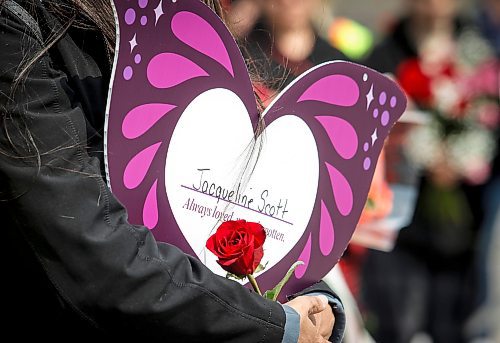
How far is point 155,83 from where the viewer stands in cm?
189

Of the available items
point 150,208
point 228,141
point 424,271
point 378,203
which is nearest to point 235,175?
point 228,141

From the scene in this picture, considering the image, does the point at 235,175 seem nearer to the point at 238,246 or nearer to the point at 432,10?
the point at 238,246

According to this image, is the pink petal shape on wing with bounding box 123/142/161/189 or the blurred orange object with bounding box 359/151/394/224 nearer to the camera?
the pink petal shape on wing with bounding box 123/142/161/189

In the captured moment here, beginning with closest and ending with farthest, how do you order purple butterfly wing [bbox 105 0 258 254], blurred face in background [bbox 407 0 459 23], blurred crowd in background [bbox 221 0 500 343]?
purple butterfly wing [bbox 105 0 258 254] → blurred crowd in background [bbox 221 0 500 343] → blurred face in background [bbox 407 0 459 23]

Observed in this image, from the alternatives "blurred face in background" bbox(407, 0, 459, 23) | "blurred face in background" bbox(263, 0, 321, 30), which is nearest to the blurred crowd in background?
"blurred face in background" bbox(407, 0, 459, 23)

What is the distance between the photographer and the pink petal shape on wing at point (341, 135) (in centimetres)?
216

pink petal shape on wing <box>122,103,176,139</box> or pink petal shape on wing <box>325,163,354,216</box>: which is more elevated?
pink petal shape on wing <box>122,103,176,139</box>

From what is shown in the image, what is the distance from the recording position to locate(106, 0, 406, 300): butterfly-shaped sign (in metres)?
1.87

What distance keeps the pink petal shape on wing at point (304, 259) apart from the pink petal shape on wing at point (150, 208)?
1.09ft

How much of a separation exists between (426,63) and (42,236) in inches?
167

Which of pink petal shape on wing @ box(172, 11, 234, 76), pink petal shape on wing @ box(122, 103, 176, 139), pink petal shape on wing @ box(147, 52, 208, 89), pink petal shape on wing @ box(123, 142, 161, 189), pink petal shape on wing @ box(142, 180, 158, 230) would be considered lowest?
pink petal shape on wing @ box(142, 180, 158, 230)

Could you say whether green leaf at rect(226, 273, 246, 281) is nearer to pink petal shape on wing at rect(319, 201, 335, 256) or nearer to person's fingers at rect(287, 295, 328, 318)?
person's fingers at rect(287, 295, 328, 318)

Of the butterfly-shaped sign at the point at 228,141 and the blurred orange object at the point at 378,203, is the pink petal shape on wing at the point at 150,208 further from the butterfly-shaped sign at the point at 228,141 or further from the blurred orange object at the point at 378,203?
the blurred orange object at the point at 378,203

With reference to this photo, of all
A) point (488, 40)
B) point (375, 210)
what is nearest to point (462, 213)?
point (488, 40)
